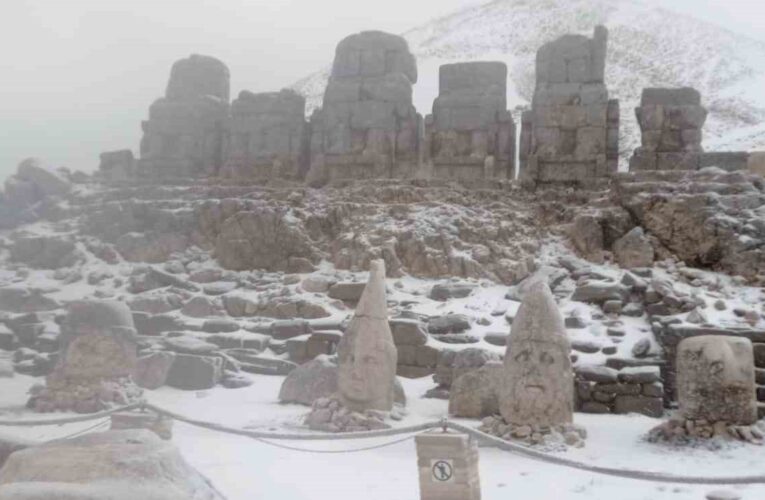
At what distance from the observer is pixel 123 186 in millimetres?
21516

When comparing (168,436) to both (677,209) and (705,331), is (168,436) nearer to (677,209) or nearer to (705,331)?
(705,331)

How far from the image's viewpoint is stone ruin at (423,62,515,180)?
2003 centimetres

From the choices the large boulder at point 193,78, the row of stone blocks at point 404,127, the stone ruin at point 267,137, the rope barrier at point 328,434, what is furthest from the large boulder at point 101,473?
the large boulder at point 193,78

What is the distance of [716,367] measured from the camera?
9273 millimetres

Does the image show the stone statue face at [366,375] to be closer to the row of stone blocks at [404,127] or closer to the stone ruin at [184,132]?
the row of stone blocks at [404,127]

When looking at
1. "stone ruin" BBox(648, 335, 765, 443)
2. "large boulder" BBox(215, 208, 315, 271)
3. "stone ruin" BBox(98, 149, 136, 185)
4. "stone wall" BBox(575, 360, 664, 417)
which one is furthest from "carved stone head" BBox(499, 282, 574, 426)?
"stone ruin" BBox(98, 149, 136, 185)

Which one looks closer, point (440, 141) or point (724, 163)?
point (724, 163)

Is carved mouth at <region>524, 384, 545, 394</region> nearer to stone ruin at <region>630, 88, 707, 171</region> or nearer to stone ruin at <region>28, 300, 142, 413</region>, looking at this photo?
stone ruin at <region>28, 300, 142, 413</region>

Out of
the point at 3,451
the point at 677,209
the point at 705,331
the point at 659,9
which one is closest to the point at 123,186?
the point at 677,209

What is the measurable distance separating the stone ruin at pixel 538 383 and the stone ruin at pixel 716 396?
3.52 feet

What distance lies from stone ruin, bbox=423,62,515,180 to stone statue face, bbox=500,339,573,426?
1054 cm

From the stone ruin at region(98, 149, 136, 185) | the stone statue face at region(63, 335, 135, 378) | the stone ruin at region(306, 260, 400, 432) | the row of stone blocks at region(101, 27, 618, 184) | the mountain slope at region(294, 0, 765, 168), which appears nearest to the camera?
the stone ruin at region(306, 260, 400, 432)

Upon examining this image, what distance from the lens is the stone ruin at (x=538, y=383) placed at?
9.23m

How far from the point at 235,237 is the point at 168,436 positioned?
938 centimetres
